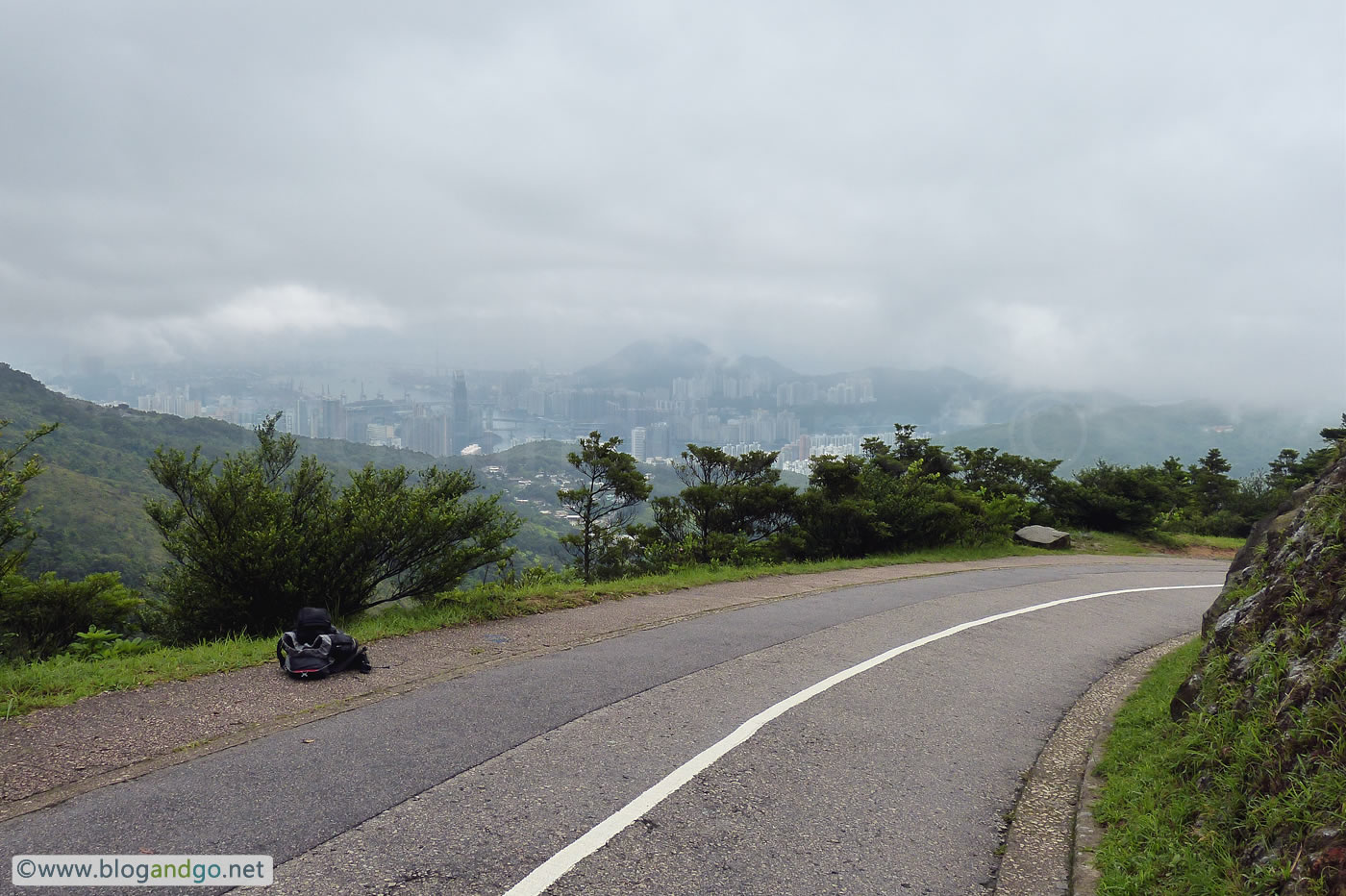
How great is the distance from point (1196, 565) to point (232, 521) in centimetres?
2192

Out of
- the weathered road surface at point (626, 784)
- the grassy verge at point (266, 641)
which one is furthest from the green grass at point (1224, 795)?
the grassy verge at point (266, 641)

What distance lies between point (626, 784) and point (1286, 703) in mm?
3445

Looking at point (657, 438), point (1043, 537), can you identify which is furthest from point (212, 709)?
point (657, 438)

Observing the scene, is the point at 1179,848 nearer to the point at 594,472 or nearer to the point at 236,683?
the point at 236,683

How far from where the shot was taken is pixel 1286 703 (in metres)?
3.76

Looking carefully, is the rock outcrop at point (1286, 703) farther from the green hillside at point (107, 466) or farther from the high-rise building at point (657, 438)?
the high-rise building at point (657, 438)

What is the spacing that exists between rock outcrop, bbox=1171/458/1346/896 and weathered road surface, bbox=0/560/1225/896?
3.86 feet

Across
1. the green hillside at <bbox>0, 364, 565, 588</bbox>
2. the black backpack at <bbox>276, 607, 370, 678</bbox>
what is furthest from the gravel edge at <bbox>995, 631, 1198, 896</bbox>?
the green hillside at <bbox>0, 364, 565, 588</bbox>

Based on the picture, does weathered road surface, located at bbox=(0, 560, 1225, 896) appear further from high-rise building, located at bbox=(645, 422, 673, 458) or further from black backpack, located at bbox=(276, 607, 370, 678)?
high-rise building, located at bbox=(645, 422, 673, 458)

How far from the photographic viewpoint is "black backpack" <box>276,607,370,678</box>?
591cm

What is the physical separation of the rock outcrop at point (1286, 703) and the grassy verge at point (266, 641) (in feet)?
22.0

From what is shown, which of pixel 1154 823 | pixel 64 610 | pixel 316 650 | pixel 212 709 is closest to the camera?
pixel 1154 823

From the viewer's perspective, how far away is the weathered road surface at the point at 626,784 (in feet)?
11.1

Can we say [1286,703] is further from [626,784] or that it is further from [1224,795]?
[626,784]
